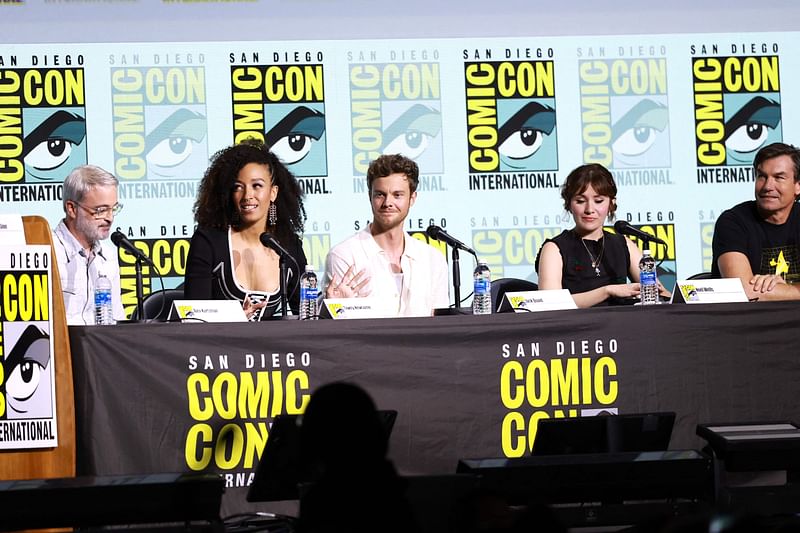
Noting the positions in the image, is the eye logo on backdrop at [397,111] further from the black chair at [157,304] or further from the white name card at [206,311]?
the white name card at [206,311]

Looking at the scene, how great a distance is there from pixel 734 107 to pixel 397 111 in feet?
5.72

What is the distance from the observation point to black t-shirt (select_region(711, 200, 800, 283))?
442cm

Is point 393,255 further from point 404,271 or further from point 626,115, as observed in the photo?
point 626,115

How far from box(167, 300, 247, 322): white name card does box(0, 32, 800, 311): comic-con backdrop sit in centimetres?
216

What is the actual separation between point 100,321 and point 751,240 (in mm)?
2387

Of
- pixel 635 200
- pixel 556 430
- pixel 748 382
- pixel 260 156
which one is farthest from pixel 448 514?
pixel 635 200

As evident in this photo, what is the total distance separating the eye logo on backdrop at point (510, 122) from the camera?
596 cm

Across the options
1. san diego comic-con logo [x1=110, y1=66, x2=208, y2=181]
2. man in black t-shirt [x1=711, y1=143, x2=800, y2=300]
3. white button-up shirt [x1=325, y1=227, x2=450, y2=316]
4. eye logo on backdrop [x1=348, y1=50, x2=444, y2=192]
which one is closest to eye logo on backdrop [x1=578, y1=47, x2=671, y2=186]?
eye logo on backdrop [x1=348, y1=50, x2=444, y2=192]

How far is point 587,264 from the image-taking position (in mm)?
4570

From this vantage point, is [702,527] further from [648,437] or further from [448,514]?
[648,437]

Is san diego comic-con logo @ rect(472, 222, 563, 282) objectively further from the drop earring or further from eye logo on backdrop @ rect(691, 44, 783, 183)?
the drop earring

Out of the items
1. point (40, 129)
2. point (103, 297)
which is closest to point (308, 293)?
point (103, 297)
